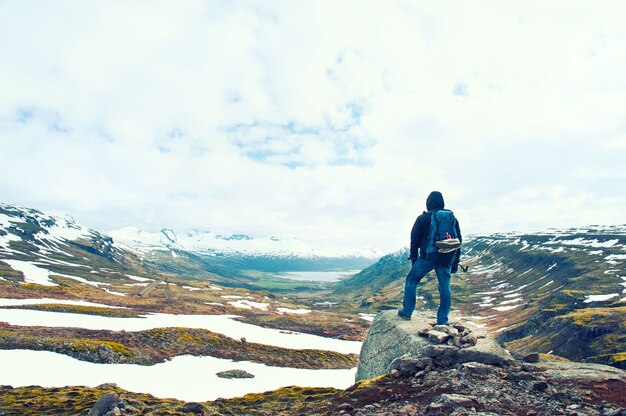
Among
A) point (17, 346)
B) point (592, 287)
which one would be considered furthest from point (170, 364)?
point (592, 287)

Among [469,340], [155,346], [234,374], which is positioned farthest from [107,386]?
[469,340]

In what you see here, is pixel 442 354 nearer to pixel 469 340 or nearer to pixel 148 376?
→ pixel 469 340

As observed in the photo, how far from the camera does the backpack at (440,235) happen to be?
1529 cm

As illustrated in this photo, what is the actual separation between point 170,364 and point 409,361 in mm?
21614

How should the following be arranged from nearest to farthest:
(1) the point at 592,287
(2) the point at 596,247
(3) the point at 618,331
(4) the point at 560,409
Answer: (4) the point at 560,409
(3) the point at 618,331
(1) the point at 592,287
(2) the point at 596,247

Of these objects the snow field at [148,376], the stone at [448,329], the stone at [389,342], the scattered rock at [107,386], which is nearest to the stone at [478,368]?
the stone at [389,342]

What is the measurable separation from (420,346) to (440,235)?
4672mm

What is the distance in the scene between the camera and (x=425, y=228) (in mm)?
15836

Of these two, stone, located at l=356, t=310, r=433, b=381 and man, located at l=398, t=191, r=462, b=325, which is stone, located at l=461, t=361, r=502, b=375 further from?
man, located at l=398, t=191, r=462, b=325

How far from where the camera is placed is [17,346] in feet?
82.2

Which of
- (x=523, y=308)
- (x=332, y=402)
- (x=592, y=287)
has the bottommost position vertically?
(x=523, y=308)

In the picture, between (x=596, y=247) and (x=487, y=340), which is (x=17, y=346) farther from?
(x=596, y=247)

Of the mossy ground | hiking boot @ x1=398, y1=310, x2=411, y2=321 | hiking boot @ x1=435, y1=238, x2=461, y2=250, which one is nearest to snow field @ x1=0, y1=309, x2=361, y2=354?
the mossy ground

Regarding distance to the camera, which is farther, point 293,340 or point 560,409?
point 293,340
